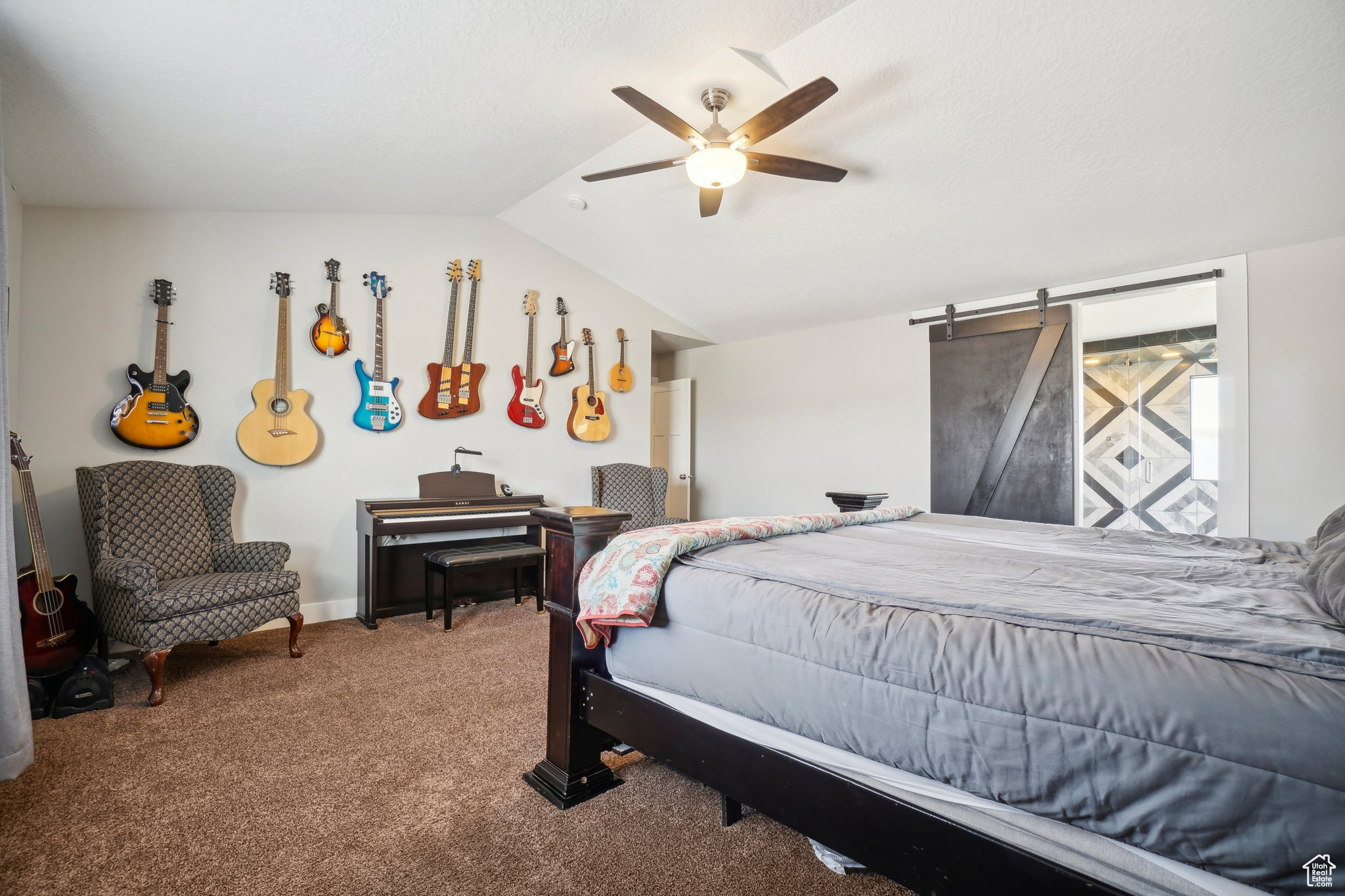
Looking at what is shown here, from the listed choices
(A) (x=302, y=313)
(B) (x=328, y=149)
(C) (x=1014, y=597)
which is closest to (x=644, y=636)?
(C) (x=1014, y=597)

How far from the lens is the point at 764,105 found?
2990 millimetres

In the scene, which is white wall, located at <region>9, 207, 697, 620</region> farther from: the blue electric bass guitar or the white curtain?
the white curtain

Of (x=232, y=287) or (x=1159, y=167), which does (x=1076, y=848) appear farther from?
(x=232, y=287)

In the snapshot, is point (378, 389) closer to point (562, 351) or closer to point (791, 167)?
point (562, 351)

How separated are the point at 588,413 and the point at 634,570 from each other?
3602 millimetres

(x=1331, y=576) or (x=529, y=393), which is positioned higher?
(x=529, y=393)

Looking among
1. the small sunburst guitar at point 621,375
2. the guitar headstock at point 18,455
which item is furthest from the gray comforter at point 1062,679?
the small sunburst guitar at point 621,375

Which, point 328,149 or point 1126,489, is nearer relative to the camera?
point 328,149

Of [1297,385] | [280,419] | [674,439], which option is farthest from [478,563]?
[1297,385]

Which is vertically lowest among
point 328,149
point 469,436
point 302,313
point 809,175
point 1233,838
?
point 1233,838

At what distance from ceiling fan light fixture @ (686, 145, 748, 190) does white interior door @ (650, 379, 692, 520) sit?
11.9 ft

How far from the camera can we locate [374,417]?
4055 mm

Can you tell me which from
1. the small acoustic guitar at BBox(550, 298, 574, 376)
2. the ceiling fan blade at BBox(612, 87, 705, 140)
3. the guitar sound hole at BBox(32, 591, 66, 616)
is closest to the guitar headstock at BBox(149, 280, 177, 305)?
the guitar sound hole at BBox(32, 591, 66, 616)

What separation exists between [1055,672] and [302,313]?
424 cm
